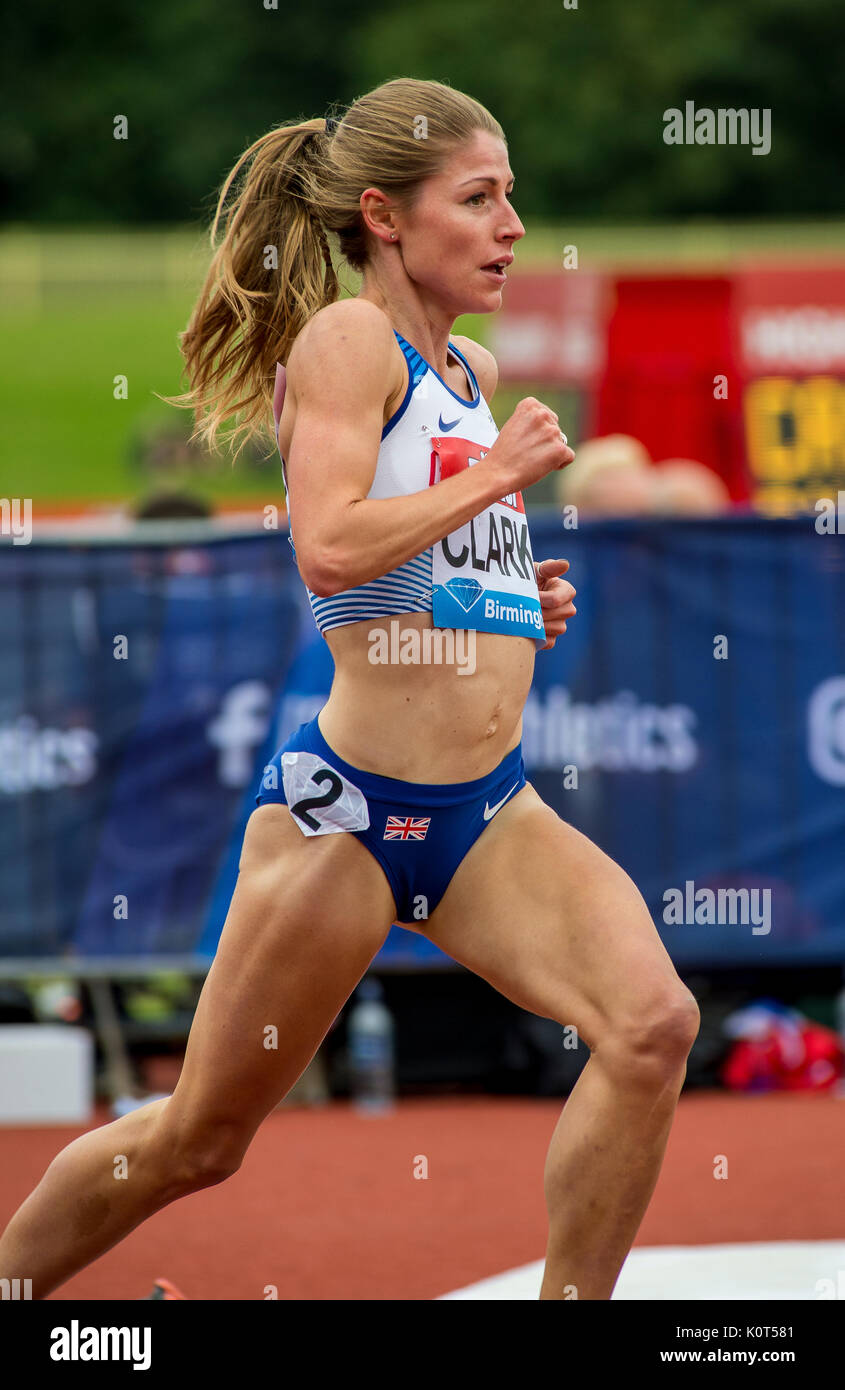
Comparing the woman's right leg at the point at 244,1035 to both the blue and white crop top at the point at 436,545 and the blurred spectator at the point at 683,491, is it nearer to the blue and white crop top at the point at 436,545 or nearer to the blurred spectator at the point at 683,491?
the blue and white crop top at the point at 436,545

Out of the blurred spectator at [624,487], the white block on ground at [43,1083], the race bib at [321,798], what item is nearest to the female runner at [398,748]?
the race bib at [321,798]

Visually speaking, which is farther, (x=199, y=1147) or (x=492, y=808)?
(x=492, y=808)

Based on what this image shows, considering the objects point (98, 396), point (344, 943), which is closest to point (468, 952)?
point (344, 943)

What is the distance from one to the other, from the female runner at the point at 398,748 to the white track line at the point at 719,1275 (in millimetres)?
1043

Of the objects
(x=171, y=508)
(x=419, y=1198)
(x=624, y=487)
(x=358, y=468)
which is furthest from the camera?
(x=171, y=508)

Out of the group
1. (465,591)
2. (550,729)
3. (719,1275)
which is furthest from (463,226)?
(550,729)

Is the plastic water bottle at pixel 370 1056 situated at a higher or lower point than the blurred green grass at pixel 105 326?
lower

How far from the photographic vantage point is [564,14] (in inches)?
1769

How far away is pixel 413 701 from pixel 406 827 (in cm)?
23

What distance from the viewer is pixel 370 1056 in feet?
23.5

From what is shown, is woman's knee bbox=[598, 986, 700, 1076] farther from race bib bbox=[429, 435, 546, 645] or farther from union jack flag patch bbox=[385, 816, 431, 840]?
race bib bbox=[429, 435, 546, 645]

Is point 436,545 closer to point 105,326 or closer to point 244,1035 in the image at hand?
point 244,1035

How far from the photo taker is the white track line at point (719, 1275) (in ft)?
13.6

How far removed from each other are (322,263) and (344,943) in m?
1.27
